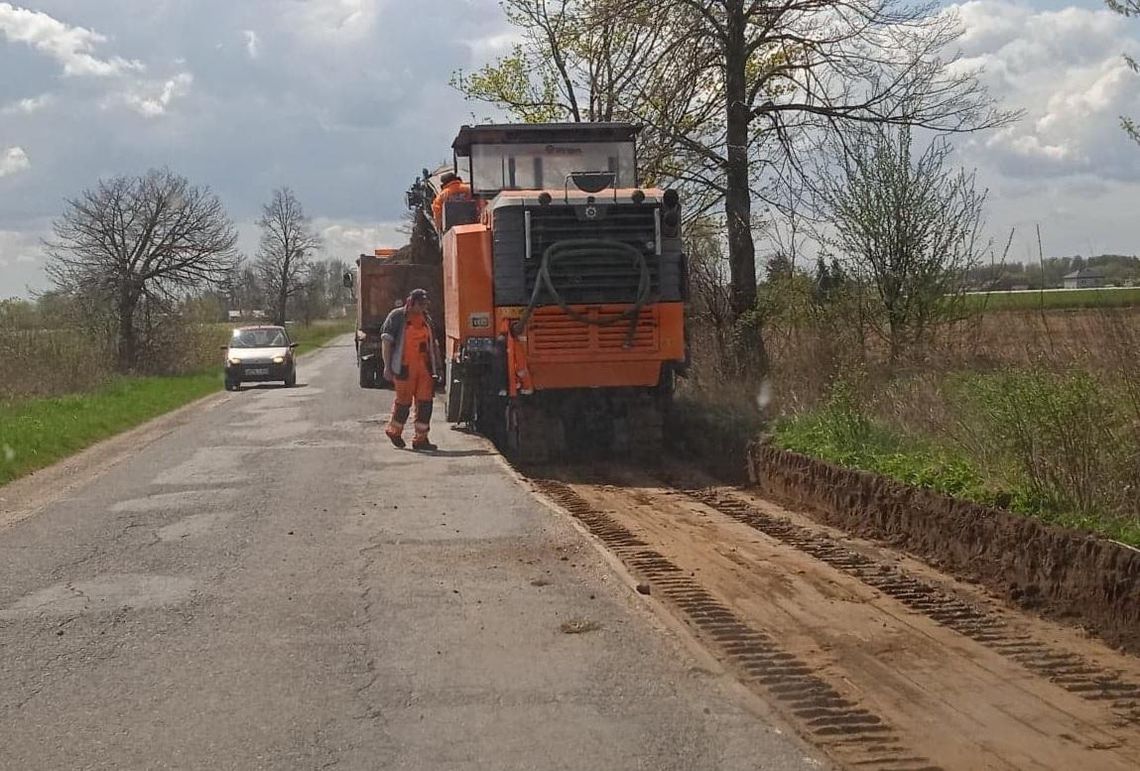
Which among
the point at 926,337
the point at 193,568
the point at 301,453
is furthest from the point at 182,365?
the point at 193,568

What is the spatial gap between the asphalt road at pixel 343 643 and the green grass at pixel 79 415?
16.0 feet

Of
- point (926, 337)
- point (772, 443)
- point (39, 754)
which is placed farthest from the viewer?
point (926, 337)

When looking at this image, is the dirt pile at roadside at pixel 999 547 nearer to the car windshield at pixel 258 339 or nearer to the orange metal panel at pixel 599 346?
the orange metal panel at pixel 599 346

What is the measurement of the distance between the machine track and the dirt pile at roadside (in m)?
0.20

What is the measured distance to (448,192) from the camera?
1631cm

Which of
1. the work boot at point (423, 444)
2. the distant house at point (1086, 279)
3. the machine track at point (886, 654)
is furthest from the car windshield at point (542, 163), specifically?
the machine track at point (886, 654)

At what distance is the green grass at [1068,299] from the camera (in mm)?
10620

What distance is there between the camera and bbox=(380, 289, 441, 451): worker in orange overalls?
15617mm

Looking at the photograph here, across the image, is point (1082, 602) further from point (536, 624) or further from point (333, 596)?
point (333, 596)

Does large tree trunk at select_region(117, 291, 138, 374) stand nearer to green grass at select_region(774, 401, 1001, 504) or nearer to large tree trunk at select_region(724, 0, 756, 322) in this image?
large tree trunk at select_region(724, 0, 756, 322)

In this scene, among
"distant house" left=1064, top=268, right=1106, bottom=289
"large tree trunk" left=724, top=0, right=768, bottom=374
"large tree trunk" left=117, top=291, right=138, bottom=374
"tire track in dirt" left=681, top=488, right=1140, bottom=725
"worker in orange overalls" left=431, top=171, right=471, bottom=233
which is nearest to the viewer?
"tire track in dirt" left=681, top=488, right=1140, bottom=725

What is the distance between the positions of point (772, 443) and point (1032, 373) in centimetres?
458

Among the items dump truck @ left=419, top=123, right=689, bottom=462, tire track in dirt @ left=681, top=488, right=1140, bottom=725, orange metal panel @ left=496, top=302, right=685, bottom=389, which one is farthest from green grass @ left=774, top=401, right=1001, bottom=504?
dump truck @ left=419, top=123, right=689, bottom=462

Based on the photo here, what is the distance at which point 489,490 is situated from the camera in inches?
458
